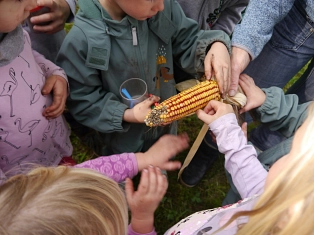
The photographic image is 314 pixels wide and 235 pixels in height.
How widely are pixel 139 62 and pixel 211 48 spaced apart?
0.43m

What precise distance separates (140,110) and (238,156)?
57 cm

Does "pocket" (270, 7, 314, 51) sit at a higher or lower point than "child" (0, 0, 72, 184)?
higher

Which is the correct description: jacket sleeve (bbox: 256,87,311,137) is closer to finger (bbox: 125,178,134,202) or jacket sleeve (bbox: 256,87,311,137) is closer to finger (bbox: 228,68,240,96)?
finger (bbox: 228,68,240,96)

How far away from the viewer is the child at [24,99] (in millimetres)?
1278

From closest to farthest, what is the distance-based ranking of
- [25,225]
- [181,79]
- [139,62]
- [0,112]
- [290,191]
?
[290,191] → [25,225] → [0,112] → [139,62] → [181,79]

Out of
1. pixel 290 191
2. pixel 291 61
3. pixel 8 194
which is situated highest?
pixel 290 191

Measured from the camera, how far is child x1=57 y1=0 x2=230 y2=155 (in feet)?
4.87

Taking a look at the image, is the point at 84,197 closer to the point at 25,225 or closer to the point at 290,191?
the point at 25,225

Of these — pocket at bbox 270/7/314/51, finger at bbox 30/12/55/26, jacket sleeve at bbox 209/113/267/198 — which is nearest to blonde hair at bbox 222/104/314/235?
jacket sleeve at bbox 209/113/267/198

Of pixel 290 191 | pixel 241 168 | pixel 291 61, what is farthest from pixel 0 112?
pixel 291 61

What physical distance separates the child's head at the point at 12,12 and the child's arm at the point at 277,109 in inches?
46.9

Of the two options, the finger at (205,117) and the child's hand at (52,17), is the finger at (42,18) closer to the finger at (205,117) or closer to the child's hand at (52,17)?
A: the child's hand at (52,17)

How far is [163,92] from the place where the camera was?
1.95m

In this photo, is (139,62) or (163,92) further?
(163,92)
